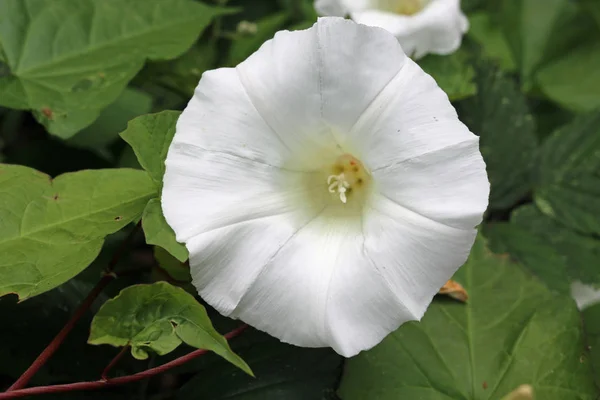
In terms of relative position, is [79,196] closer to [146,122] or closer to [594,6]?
[146,122]

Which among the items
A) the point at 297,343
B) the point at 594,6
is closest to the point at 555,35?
the point at 594,6

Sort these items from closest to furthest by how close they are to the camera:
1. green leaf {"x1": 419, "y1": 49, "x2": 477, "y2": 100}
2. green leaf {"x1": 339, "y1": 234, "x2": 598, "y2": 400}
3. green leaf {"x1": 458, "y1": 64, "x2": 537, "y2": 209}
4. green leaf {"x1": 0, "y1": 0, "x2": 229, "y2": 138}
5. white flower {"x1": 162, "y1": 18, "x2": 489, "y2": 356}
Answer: white flower {"x1": 162, "y1": 18, "x2": 489, "y2": 356} → green leaf {"x1": 339, "y1": 234, "x2": 598, "y2": 400} → green leaf {"x1": 0, "y1": 0, "x2": 229, "y2": 138} → green leaf {"x1": 419, "y1": 49, "x2": 477, "y2": 100} → green leaf {"x1": 458, "y1": 64, "x2": 537, "y2": 209}

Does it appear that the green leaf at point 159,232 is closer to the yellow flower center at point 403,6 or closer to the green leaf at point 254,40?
the green leaf at point 254,40

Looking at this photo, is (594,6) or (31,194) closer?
(31,194)

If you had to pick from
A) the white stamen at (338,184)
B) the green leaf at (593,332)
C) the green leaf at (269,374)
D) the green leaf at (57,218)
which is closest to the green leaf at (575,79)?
the green leaf at (593,332)

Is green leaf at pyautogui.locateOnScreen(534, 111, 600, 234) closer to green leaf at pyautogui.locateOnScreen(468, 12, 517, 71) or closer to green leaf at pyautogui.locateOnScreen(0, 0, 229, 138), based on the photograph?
green leaf at pyautogui.locateOnScreen(468, 12, 517, 71)

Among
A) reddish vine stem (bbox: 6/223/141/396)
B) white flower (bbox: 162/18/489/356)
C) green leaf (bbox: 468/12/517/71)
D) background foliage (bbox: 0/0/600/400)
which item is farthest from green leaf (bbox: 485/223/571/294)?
reddish vine stem (bbox: 6/223/141/396)
